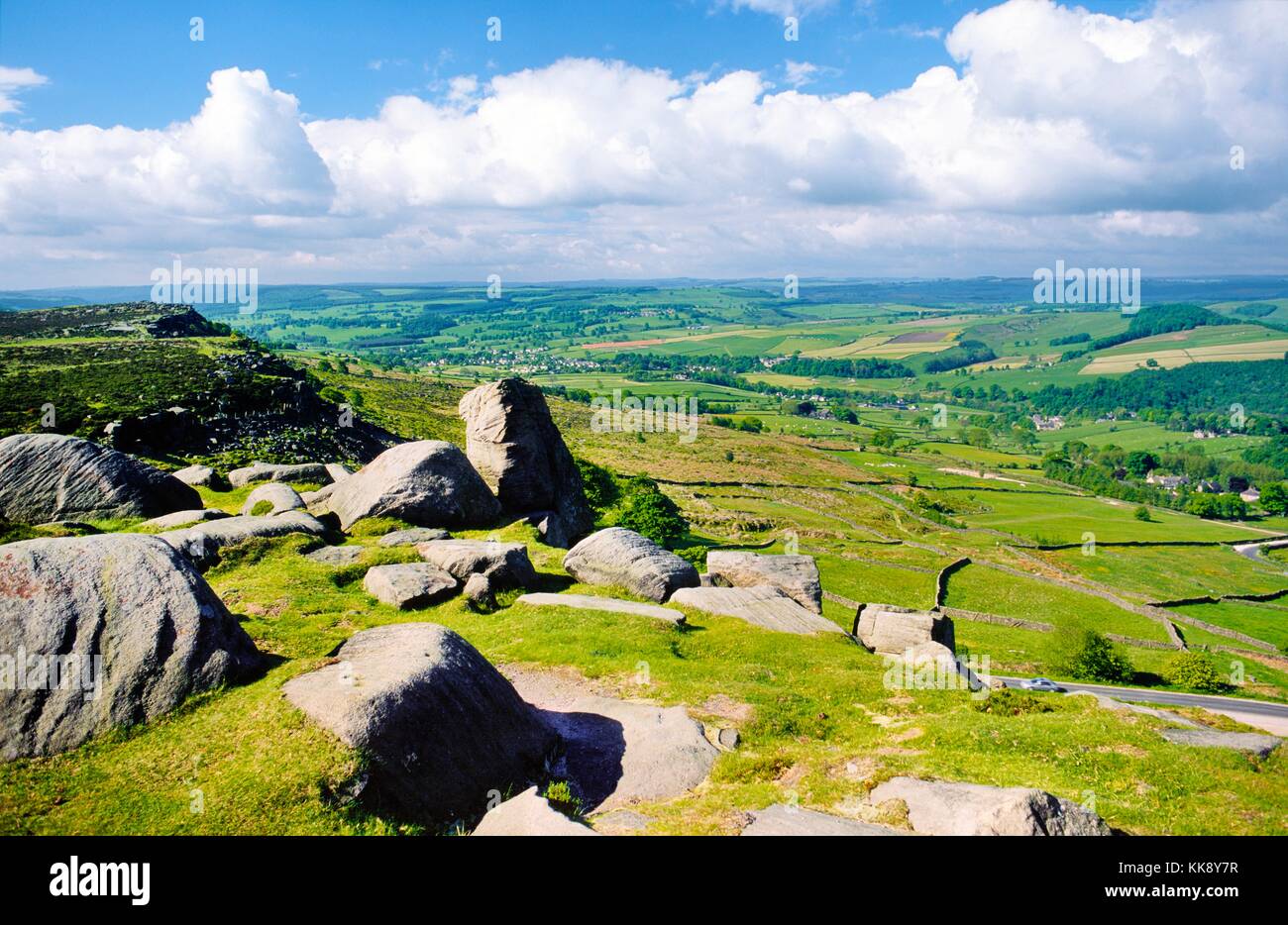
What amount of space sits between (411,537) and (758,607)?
17.6 m

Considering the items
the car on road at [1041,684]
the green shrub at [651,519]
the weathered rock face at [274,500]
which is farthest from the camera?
the green shrub at [651,519]

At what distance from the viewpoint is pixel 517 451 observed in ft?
152

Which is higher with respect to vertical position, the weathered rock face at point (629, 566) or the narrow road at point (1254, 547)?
the weathered rock face at point (629, 566)

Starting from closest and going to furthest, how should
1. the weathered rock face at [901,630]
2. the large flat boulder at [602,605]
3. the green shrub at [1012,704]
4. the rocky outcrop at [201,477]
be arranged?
the green shrub at [1012,704], the large flat boulder at [602,605], the weathered rock face at [901,630], the rocky outcrop at [201,477]

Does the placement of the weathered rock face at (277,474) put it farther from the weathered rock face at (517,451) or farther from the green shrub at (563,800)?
the green shrub at (563,800)

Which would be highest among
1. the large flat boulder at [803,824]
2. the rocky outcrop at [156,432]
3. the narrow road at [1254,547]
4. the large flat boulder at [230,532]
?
the rocky outcrop at [156,432]

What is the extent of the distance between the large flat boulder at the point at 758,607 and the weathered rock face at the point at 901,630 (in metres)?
2.15

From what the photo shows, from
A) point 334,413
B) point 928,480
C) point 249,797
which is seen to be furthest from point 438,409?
point 249,797

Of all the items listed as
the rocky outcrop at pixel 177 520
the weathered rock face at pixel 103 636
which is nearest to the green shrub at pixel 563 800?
the weathered rock face at pixel 103 636

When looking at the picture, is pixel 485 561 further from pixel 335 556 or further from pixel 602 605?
pixel 335 556

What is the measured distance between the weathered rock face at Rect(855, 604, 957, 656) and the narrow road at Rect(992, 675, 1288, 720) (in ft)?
96.1

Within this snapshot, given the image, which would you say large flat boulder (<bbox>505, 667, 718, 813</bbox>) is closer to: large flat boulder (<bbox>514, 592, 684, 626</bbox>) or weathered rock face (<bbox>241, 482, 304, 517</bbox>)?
large flat boulder (<bbox>514, 592, 684, 626</bbox>)

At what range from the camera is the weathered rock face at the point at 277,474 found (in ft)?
156
